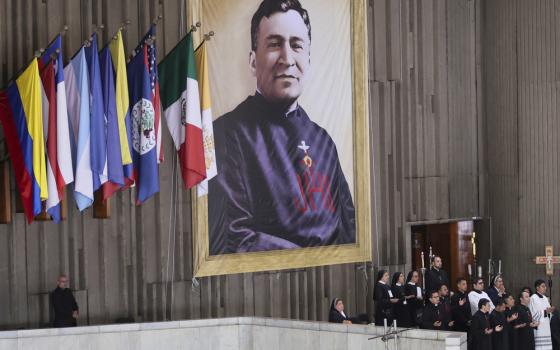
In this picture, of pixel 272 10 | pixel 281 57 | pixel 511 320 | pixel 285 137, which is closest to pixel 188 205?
pixel 285 137

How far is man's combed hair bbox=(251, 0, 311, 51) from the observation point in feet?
55.2

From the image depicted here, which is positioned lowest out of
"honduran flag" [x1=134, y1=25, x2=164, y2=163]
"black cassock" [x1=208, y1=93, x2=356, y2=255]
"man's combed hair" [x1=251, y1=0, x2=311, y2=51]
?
"black cassock" [x1=208, y1=93, x2=356, y2=255]

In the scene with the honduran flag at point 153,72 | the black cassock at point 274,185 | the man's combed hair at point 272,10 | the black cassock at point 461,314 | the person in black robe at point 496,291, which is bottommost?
the black cassock at point 461,314

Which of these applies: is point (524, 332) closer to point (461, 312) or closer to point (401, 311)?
point (461, 312)

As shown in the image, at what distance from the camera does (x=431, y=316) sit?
598 inches

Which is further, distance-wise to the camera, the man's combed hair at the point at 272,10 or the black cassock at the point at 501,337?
the man's combed hair at the point at 272,10

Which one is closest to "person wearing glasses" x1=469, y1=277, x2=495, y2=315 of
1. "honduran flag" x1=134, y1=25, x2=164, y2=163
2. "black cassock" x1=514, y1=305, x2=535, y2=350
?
"black cassock" x1=514, y1=305, x2=535, y2=350

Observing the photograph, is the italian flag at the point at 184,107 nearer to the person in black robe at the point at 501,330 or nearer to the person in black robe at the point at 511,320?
the person in black robe at the point at 501,330

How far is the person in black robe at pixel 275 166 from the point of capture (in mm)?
16453

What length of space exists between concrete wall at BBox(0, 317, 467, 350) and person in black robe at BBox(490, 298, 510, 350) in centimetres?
295

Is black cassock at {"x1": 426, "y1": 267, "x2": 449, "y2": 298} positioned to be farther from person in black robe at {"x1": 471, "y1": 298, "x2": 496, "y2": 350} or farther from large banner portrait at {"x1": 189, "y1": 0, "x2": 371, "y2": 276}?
person in black robe at {"x1": 471, "y1": 298, "x2": 496, "y2": 350}

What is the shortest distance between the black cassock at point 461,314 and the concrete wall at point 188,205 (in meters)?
2.48

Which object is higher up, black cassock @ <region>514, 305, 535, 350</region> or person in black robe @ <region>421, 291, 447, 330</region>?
person in black robe @ <region>421, 291, 447, 330</region>

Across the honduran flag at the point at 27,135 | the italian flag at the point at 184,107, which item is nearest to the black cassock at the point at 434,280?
the italian flag at the point at 184,107
